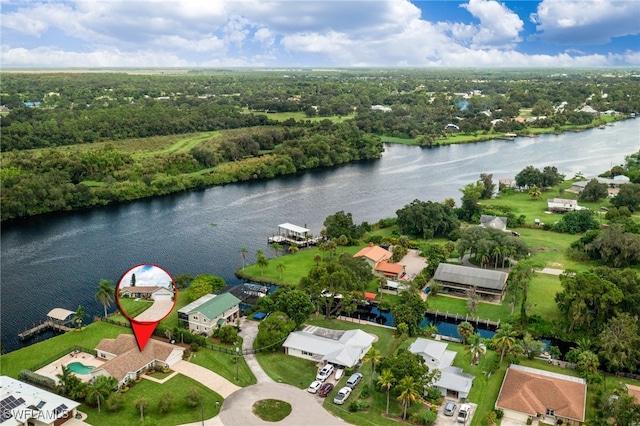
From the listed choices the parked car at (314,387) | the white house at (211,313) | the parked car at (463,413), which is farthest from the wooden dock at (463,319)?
the white house at (211,313)

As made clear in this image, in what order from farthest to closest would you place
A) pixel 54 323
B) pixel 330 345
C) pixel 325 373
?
pixel 54 323 → pixel 330 345 → pixel 325 373

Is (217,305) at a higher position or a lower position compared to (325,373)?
higher

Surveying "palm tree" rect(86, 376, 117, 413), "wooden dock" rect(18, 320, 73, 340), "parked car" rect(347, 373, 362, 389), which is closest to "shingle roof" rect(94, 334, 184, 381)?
"palm tree" rect(86, 376, 117, 413)

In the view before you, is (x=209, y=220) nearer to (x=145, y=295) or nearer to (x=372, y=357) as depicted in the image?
(x=372, y=357)

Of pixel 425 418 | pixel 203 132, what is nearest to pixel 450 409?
pixel 425 418

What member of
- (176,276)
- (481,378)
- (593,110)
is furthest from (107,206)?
(593,110)

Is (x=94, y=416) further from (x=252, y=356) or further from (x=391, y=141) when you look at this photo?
(x=391, y=141)
